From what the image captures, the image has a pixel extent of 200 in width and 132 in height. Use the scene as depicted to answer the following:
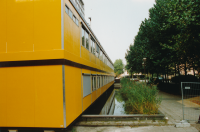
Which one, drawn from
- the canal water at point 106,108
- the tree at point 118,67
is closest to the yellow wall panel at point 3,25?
the canal water at point 106,108

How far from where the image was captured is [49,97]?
467cm

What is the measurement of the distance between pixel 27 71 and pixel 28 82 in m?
0.38

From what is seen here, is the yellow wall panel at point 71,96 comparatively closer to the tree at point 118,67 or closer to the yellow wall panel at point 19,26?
the yellow wall panel at point 19,26

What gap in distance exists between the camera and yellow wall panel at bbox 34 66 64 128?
4.60 meters

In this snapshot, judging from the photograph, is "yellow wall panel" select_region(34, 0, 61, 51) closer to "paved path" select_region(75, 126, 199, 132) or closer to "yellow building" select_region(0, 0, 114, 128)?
"yellow building" select_region(0, 0, 114, 128)

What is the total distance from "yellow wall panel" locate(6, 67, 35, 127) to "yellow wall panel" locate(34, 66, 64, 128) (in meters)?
0.22

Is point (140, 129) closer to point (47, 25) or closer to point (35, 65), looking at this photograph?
point (35, 65)

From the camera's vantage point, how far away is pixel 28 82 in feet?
15.9

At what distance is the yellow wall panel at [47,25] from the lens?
4832 mm

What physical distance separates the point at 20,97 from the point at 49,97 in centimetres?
106

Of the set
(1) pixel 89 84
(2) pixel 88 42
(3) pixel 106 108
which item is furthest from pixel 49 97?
(3) pixel 106 108

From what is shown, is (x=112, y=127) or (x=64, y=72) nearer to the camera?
(x=64, y=72)

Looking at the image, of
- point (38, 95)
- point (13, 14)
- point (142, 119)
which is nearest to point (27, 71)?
point (38, 95)

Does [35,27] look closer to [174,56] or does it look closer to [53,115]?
[53,115]
